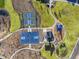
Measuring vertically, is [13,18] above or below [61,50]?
above

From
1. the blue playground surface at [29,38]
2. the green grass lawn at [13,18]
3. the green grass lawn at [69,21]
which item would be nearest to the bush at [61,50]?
the green grass lawn at [69,21]

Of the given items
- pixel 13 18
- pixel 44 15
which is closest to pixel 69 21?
pixel 44 15

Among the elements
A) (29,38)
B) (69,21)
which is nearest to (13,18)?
(29,38)

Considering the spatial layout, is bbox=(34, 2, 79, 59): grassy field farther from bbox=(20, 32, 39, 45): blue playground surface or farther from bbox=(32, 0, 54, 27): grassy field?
bbox=(20, 32, 39, 45): blue playground surface

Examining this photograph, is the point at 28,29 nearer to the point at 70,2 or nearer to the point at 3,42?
the point at 3,42

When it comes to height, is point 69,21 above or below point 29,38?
above

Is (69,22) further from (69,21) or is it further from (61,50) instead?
(61,50)

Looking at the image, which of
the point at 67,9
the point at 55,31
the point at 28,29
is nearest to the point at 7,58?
the point at 28,29

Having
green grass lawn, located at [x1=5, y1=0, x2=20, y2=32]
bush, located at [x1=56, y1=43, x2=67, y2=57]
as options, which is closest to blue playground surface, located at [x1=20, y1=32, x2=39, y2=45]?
green grass lawn, located at [x1=5, y1=0, x2=20, y2=32]

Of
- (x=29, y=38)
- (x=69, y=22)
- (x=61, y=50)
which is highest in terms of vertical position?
(x=69, y=22)
